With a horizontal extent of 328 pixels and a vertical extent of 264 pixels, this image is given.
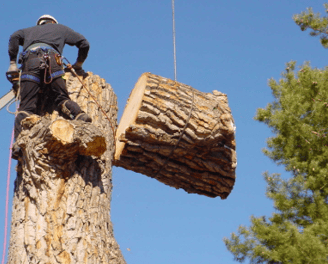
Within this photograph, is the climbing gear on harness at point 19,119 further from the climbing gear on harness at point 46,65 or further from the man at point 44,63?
the climbing gear on harness at point 46,65

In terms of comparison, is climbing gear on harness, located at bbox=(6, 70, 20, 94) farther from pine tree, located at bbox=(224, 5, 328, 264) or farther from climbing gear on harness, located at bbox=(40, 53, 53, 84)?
pine tree, located at bbox=(224, 5, 328, 264)

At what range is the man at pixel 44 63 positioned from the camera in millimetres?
5023

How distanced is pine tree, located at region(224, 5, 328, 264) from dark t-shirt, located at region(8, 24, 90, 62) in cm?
362

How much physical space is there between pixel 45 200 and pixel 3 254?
71cm

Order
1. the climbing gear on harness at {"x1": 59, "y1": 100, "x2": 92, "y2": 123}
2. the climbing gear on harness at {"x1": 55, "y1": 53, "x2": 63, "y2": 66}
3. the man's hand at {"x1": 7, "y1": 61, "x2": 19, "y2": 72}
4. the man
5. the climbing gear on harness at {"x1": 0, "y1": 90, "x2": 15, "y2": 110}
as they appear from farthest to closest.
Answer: the climbing gear on harness at {"x1": 0, "y1": 90, "x2": 15, "y2": 110} → the man's hand at {"x1": 7, "y1": 61, "x2": 19, "y2": 72} → the climbing gear on harness at {"x1": 55, "y1": 53, "x2": 63, "y2": 66} → the man → the climbing gear on harness at {"x1": 59, "y1": 100, "x2": 92, "y2": 123}

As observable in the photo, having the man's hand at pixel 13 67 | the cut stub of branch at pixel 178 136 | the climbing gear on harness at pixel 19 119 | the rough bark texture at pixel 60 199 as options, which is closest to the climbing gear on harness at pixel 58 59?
the man's hand at pixel 13 67

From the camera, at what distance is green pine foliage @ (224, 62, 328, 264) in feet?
21.3

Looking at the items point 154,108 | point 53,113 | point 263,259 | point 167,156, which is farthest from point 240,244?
point 53,113

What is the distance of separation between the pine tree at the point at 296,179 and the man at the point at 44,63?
337cm

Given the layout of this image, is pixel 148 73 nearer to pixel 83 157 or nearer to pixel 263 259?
pixel 83 157

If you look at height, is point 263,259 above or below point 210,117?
below

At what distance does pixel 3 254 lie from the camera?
4578 mm

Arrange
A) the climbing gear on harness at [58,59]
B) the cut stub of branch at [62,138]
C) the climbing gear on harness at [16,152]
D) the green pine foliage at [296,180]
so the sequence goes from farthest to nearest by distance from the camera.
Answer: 1. the green pine foliage at [296,180]
2. the climbing gear on harness at [58,59]
3. the climbing gear on harness at [16,152]
4. the cut stub of branch at [62,138]

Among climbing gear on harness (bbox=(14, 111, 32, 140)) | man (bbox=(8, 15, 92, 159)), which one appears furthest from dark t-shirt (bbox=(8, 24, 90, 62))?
climbing gear on harness (bbox=(14, 111, 32, 140))
